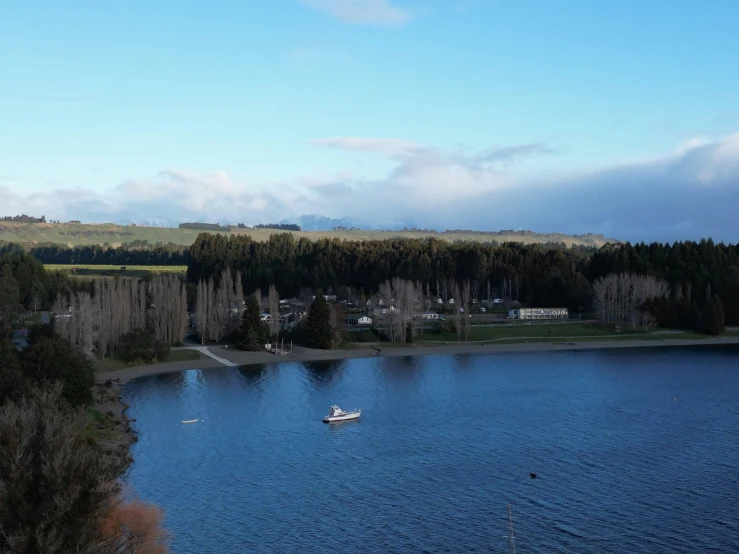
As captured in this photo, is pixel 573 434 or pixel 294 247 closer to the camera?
pixel 573 434

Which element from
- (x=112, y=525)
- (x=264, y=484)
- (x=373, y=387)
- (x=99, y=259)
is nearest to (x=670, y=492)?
(x=264, y=484)

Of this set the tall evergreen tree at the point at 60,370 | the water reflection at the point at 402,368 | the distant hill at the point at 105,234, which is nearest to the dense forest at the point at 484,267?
the water reflection at the point at 402,368

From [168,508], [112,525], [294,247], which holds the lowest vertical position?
[168,508]

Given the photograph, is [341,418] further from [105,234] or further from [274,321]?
[105,234]

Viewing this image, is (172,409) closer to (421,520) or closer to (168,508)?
(168,508)

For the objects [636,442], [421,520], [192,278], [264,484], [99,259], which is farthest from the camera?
[99,259]

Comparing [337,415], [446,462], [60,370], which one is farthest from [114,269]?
[446,462]
